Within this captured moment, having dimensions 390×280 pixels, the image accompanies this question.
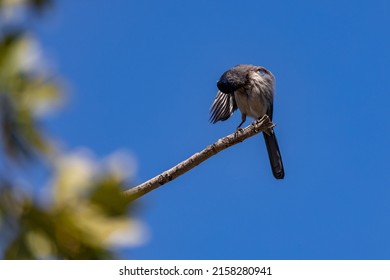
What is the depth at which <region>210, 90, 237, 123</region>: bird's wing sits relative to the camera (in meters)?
10.7

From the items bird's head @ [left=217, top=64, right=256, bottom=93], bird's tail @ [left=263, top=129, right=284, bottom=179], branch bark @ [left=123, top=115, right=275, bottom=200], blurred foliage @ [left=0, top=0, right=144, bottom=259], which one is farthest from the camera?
bird's tail @ [left=263, top=129, right=284, bottom=179]

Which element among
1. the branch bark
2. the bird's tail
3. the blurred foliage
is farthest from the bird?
the blurred foliage

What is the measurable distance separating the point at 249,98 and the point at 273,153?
1043mm

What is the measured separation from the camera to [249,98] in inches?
420

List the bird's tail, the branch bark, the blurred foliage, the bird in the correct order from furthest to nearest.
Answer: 1. the bird's tail
2. the bird
3. the branch bark
4. the blurred foliage

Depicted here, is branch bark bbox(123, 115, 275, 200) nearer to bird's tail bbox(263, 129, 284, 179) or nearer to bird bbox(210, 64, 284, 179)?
bird bbox(210, 64, 284, 179)

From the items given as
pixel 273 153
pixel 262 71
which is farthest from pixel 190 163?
pixel 262 71

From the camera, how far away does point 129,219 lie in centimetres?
121

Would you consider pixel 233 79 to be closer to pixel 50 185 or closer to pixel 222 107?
pixel 222 107

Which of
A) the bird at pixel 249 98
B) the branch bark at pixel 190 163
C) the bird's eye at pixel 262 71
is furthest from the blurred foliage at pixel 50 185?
the bird's eye at pixel 262 71

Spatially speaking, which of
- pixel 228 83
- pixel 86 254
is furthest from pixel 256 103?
pixel 86 254

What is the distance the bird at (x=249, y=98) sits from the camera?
1065 centimetres

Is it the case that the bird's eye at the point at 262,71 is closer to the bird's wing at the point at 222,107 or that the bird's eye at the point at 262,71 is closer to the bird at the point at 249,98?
the bird at the point at 249,98

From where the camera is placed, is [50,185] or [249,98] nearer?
[50,185]
